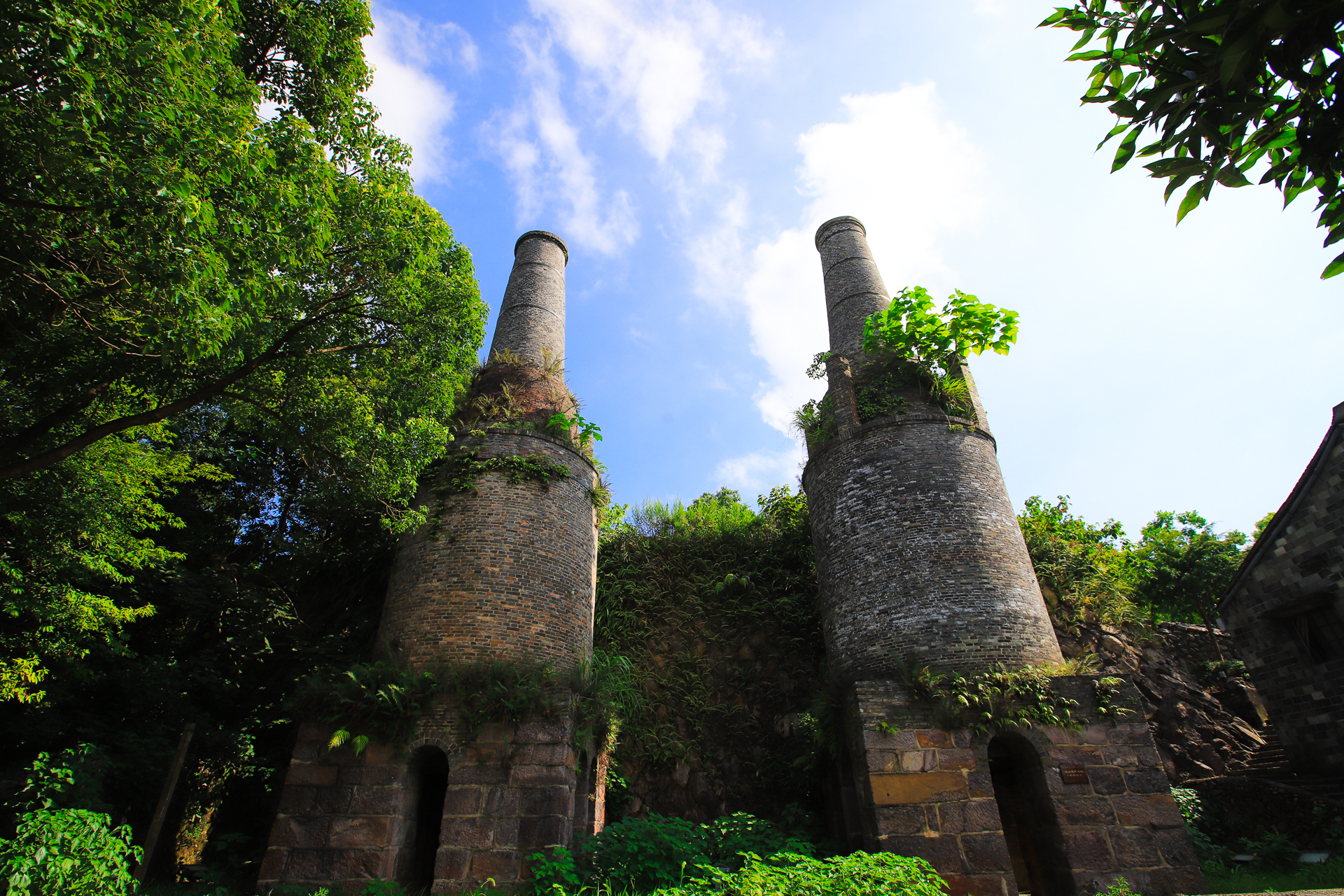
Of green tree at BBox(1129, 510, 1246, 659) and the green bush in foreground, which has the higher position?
green tree at BBox(1129, 510, 1246, 659)

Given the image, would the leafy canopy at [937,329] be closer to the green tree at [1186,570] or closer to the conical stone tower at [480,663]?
the conical stone tower at [480,663]

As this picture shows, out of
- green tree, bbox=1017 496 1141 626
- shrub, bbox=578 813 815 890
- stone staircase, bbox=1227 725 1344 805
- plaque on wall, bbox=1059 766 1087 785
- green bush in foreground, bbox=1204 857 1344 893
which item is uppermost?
green tree, bbox=1017 496 1141 626

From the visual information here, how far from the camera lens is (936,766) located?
846 cm

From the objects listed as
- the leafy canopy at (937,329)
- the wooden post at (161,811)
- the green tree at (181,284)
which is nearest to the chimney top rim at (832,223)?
the leafy canopy at (937,329)

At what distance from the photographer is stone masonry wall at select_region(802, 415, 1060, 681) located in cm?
955

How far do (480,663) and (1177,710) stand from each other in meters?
14.4

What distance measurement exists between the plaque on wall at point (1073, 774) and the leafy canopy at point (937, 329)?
668cm

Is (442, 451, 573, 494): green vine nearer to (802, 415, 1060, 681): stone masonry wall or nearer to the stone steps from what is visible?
(802, 415, 1060, 681): stone masonry wall

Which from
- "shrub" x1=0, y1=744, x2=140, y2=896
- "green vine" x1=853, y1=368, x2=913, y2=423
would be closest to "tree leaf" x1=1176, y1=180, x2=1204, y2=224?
"green vine" x1=853, y1=368, x2=913, y2=423

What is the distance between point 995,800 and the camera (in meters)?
8.36

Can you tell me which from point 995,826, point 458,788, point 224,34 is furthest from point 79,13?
point 995,826

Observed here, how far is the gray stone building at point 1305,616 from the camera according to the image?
12312 millimetres

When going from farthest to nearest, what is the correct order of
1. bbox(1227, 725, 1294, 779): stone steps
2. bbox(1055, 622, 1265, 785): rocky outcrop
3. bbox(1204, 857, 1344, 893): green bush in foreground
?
bbox(1055, 622, 1265, 785): rocky outcrop < bbox(1227, 725, 1294, 779): stone steps < bbox(1204, 857, 1344, 893): green bush in foreground

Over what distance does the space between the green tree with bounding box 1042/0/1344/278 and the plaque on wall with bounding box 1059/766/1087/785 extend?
7.31m
